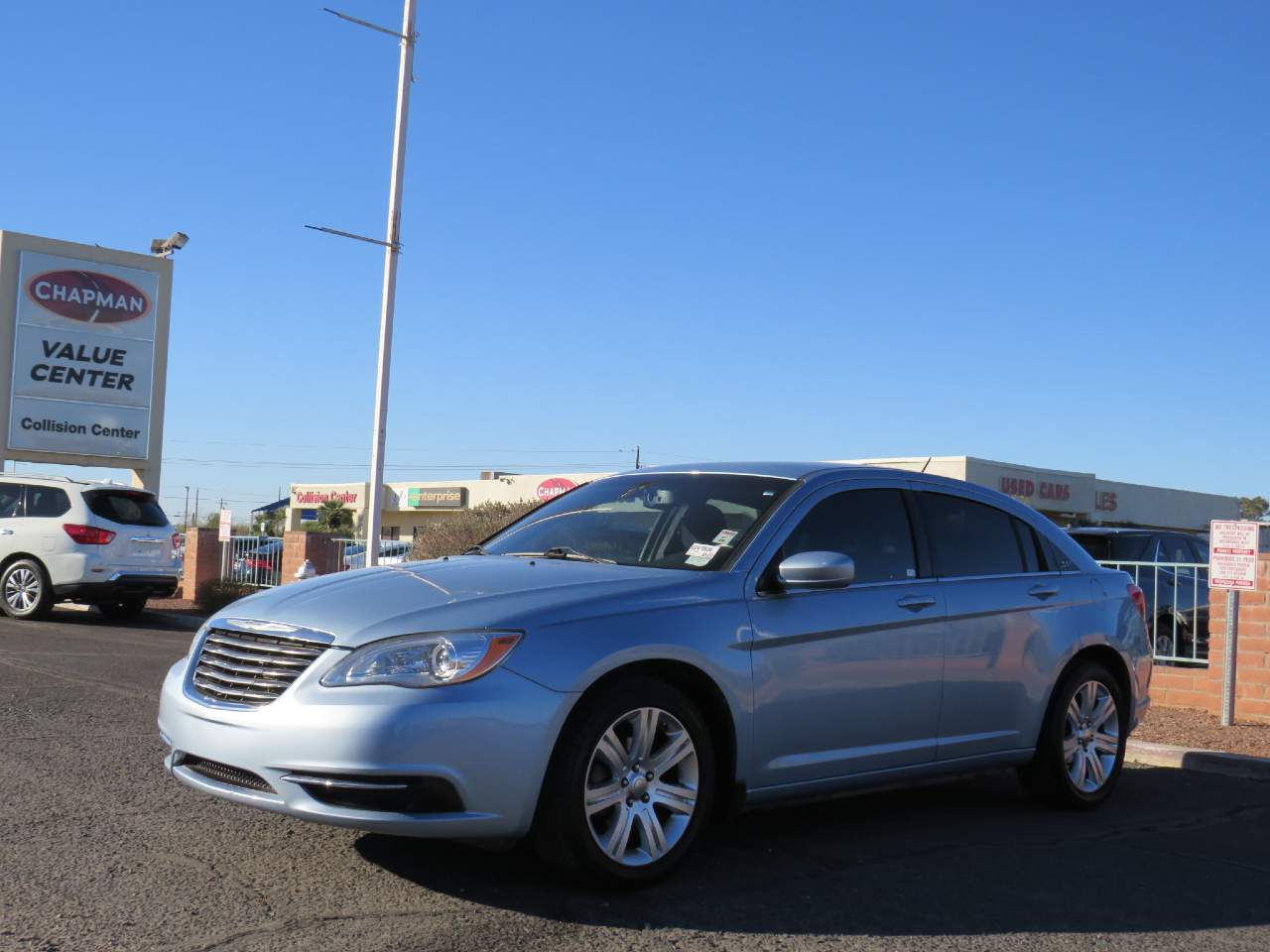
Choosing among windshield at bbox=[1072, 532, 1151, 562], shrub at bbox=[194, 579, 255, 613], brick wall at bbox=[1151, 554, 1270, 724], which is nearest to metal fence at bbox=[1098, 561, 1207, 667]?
brick wall at bbox=[1151, 554, 1270, 724]

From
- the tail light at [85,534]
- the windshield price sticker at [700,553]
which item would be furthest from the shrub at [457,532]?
the windshield price sticker at [700,553]

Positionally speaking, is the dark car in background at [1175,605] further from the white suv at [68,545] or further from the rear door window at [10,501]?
the rear door window at [10,501]

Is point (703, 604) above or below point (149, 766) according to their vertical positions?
above

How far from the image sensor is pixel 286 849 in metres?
5.17

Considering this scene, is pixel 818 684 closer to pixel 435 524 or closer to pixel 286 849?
pixel 286 849

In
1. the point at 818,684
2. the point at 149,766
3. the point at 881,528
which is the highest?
the point at 881,528

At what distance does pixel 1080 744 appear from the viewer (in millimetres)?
6805

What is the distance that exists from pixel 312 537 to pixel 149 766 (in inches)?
555

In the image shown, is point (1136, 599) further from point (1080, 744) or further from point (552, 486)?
point (552, 486)

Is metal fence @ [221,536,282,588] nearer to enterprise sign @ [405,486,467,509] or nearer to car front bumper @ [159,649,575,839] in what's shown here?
car front bumper @ [159,649,575,839]

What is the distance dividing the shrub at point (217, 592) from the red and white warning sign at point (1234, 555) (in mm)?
15209

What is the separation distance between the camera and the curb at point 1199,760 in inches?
323

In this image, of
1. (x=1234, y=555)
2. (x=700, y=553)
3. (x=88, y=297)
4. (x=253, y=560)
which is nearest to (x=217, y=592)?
(x=253, y=560)

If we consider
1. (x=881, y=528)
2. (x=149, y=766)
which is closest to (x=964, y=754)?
(x=881, y=528)
